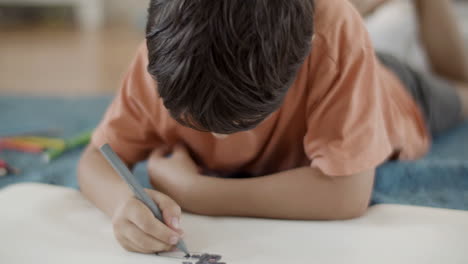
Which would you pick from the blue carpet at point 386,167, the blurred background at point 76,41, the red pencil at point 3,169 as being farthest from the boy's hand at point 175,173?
the blurred background at point 76,41

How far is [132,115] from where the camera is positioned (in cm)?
68

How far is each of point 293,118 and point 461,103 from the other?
24.4 inches

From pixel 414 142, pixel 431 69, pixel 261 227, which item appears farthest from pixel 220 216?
pixel 431 69

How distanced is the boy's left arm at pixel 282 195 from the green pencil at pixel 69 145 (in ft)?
1.31

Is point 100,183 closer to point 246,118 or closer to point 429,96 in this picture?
point 246,118

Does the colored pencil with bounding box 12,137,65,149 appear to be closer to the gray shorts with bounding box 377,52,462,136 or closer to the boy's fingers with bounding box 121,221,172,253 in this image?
the boy's fingers with bounding box 121,221,172,253

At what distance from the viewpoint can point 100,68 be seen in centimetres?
185

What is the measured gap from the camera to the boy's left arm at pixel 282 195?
602 mm

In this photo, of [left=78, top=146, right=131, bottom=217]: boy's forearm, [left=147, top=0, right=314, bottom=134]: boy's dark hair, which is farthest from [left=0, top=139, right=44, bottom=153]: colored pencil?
[left=147, top=0, right=314, bottom=134]: boy's dark hair

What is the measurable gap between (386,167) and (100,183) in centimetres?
43

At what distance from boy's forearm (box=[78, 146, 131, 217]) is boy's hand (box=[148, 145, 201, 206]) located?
0.17 ft

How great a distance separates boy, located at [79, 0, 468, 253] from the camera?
437mm

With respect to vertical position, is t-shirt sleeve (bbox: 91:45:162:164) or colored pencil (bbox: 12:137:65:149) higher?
t-shirt sleeve (bbox: 91:45:162:164)

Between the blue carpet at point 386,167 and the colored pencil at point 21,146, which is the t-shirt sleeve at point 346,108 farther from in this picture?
the colored pencil at point 21,146
